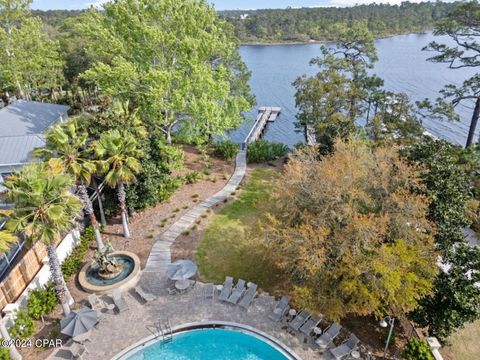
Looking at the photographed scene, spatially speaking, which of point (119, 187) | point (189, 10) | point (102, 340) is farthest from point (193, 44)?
point (102, 340)

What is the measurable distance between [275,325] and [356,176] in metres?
7.72

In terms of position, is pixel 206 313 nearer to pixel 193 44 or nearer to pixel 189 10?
pixel 193 44

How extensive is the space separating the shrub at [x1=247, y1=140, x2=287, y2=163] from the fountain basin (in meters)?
16.3

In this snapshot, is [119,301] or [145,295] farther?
[145,295]

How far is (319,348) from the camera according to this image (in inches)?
544

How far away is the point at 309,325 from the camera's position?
14523 mm

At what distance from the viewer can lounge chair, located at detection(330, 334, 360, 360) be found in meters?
13.3

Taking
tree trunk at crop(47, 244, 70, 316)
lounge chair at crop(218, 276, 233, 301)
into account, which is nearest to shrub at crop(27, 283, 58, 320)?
tree trunk at crop(47, 244, 70, 316)

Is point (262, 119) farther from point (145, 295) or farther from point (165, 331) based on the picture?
point (165, 331)

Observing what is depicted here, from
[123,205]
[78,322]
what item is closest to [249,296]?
[78,322]

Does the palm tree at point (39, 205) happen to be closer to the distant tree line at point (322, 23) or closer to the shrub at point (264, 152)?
the shrub at point (264, 152)

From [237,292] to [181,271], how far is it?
3.00m

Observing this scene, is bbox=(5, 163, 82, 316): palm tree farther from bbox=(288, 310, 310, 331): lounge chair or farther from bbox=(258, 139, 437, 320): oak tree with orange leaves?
bbox=(288, 310, 310, 331): lounge chair

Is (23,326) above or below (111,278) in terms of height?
above
